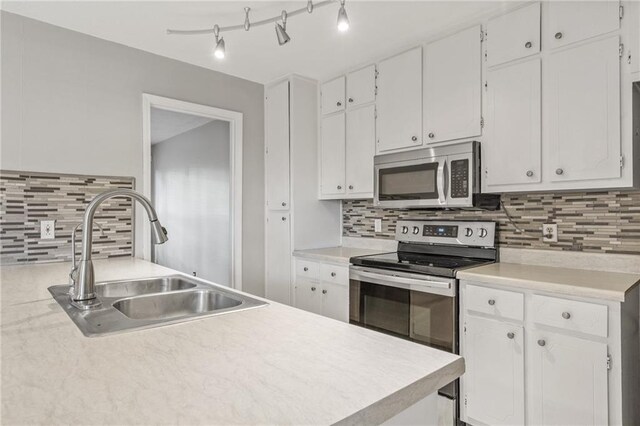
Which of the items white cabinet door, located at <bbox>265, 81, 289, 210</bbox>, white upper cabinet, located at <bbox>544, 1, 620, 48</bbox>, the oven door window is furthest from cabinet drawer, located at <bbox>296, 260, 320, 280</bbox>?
white upper cabinet, located at <bbox>544, 1, 620, 48</bbox>

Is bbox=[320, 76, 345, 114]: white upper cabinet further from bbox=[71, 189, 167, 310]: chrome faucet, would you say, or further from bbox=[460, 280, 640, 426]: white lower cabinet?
bbox=[71, 189, 167, 310]: chrome faucet

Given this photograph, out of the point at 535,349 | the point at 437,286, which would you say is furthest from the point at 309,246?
the point at 535,349

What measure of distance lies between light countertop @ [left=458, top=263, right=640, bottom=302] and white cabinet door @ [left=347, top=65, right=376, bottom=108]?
5.09 ft

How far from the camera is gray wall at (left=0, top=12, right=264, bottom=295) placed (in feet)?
7.51

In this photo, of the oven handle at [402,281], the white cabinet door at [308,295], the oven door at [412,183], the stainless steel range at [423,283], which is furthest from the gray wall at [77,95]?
the stainless steel range at [423,283]

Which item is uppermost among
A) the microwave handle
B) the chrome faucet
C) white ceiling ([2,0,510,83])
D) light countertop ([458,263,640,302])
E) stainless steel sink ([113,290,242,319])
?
white ceiling ([2,0,510,83])

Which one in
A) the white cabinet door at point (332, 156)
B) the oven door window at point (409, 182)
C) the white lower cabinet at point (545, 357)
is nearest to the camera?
the white lower cabinet at point (545, 357)

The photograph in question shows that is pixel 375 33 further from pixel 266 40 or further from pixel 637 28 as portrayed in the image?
pixel 637 28

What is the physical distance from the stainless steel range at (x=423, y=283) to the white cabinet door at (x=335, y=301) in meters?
0.06

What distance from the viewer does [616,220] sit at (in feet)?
6.56

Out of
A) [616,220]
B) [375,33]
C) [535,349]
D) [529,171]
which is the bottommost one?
[535,349]

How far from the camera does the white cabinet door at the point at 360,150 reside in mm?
2928

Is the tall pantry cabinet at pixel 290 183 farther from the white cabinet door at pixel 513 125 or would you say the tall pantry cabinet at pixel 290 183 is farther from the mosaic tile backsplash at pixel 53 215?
the white cabinet door at pixel 513 125

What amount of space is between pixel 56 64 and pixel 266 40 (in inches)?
52.9
